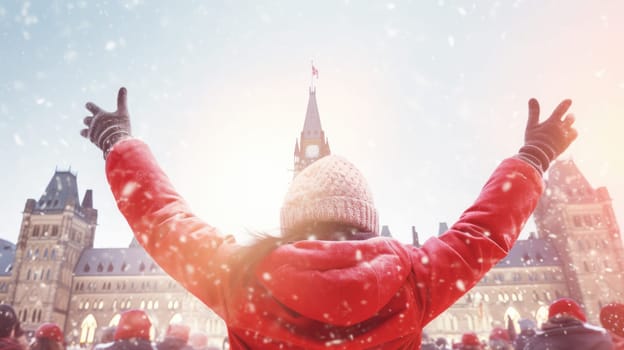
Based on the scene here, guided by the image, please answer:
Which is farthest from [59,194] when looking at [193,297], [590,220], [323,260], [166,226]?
[590,220]

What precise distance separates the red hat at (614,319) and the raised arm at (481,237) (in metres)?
3.56

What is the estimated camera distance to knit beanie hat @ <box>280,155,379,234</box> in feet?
4.83

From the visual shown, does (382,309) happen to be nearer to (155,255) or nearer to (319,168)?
(319,168)

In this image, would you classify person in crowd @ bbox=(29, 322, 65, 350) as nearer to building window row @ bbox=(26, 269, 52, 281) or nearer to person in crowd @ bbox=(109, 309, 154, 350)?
person in crowd @ bbox=(109, 309, 154, 350)

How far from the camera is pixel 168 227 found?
1.26 m

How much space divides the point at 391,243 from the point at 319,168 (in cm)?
43

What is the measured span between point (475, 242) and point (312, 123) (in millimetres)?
56929

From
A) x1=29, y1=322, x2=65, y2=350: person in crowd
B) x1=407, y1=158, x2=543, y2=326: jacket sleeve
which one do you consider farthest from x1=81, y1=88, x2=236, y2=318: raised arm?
x1=29, y1=322, x2=65, y2=350: person in crowd

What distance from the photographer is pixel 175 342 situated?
625cm

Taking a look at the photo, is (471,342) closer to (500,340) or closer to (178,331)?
(500,340)

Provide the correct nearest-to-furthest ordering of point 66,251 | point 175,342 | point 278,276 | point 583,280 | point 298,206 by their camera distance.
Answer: point 278,276 → point 298,206 → point 175,342 → point 583,280 → point 66,251

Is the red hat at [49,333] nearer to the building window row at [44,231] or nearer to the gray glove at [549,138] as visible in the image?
the gray glove at [549,138]

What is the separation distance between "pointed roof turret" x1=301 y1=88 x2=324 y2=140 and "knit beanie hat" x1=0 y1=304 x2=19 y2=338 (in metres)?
52.7

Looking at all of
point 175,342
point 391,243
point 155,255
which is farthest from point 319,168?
point 175,342
